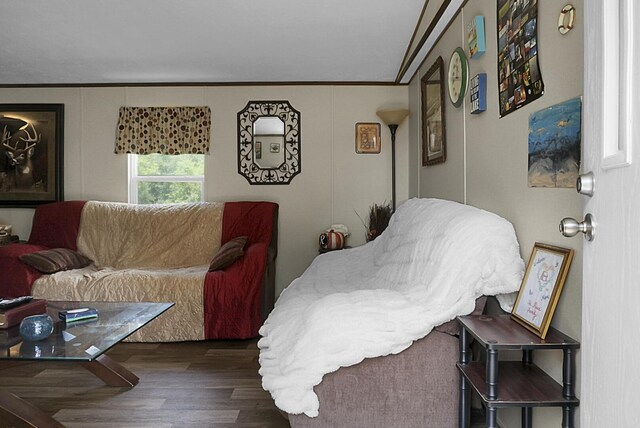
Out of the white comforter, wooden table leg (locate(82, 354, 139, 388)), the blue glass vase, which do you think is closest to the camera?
the white comforter

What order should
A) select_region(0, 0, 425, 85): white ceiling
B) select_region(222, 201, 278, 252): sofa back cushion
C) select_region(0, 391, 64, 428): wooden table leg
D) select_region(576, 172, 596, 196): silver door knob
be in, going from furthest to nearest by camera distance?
select_region(222, 201, 278, 252): sofa back cushion → select_region(0, 0, 425, 85): white ceiling → select_region(0, 391, 64, 428): wooden table leg → select_region(576, 172, 596, 196): silver door knob

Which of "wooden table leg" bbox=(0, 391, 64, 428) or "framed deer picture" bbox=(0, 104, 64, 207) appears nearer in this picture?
"wooden table leg" bbox=(0, 391, 64, 428)

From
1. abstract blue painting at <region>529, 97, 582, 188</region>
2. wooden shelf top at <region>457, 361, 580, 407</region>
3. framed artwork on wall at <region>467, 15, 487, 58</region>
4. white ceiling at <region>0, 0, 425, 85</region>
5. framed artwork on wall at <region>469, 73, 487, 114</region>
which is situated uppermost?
white ceiling at <region>0, 0, 425, 85</region>

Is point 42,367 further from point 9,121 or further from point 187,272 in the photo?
point 9,121

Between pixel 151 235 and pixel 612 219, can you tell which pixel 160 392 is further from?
pixel 612 219

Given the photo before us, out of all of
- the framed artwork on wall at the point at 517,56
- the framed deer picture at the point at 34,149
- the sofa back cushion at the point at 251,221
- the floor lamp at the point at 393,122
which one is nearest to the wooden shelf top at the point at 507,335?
the framed artwork on wall at the point at 517,56

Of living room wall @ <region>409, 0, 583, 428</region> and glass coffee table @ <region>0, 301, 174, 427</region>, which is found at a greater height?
living room wall @ <region>409, 0, 583, 428</region>

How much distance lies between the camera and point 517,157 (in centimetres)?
206

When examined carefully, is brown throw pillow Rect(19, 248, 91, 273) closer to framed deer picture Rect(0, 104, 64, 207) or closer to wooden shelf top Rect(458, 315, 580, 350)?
framed deer picture Rect(0, 104, 64, 207)

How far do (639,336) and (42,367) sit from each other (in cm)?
327

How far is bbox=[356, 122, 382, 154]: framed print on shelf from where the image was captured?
191 inches

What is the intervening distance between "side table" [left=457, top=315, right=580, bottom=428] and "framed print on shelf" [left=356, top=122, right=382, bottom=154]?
10.4ft

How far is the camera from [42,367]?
3078 millimetres

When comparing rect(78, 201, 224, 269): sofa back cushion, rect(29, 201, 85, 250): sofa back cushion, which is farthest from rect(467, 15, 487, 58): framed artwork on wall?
rect(29, 201, 85, 250): sofa back cushion
